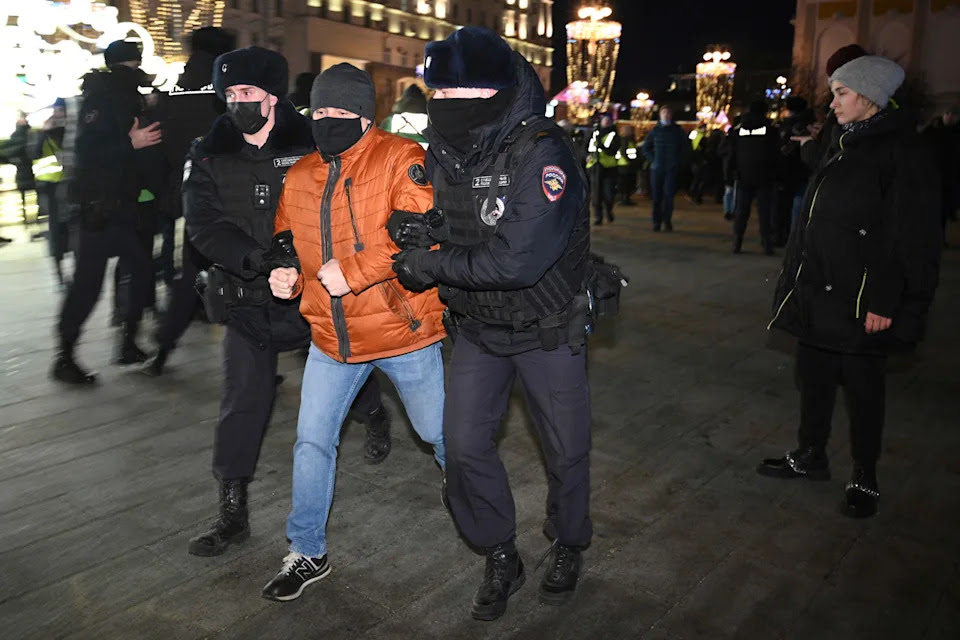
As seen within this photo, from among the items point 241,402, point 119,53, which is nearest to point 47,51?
point 119,53

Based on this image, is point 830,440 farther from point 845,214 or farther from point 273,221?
point 273,221

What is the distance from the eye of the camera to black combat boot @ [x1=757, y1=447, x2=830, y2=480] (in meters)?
4.34

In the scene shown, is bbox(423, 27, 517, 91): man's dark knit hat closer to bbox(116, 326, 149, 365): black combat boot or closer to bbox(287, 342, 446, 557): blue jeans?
bbox(287, 342, 446, 557): blue jeans

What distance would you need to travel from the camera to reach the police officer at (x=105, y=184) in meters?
5.61

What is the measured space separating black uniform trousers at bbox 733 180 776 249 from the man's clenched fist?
9403 mm

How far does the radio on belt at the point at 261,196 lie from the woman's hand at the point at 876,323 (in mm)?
2605

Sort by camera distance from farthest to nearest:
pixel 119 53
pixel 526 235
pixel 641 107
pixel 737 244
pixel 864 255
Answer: pixel 641 107 < pixel 737 244 < pixel 119 53 < pixel 864 255 < pixel 526 235

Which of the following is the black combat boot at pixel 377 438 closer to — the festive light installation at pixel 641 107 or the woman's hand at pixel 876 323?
the woman's hand at pixel 876 323

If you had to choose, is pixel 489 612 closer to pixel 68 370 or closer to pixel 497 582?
pixel 497 582

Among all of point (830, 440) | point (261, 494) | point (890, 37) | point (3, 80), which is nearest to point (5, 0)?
point (3, 80)


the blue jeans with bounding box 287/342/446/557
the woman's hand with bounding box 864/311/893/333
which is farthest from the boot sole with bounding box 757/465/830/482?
the blue jeans with bounding box 287/342/446/557

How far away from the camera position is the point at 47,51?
17281 mm

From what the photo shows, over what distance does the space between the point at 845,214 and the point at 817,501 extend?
1346mm

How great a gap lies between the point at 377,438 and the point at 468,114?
2.28 metres
